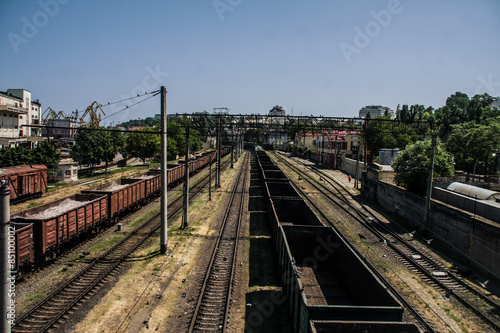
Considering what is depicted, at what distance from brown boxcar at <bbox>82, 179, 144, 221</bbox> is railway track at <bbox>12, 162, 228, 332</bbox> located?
81.1 inches

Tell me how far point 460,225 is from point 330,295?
410 inches

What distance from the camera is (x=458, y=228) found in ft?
56.7

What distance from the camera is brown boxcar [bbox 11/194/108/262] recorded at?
41.3 feet

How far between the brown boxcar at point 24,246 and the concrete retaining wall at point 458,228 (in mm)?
19127

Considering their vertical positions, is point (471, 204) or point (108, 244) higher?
point (471, 204)

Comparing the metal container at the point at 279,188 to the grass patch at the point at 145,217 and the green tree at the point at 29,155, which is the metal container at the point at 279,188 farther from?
the green tree at the point at 29,155

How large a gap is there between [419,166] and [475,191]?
3.94 metres

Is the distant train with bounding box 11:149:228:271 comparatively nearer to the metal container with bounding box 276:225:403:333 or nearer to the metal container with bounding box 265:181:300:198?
the metal container with bounding box 276:225:403:333

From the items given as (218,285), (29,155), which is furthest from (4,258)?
(29,155)

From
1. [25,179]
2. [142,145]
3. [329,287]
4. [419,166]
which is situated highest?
[142,145]

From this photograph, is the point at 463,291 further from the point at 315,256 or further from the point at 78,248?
the point at 78,248

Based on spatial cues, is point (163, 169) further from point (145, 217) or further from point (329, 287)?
point (329, 287)

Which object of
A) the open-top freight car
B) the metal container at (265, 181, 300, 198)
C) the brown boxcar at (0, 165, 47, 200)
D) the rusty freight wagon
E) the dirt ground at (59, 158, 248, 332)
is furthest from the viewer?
the metal container at (265, 181, 300, 198)

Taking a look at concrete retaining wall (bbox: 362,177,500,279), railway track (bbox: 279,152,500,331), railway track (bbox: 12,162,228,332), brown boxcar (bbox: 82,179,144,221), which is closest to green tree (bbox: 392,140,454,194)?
concrete retaining wall (bbox: 362,177,500,279)
